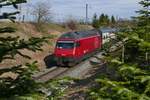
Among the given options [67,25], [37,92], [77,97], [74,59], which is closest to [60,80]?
[37,92]

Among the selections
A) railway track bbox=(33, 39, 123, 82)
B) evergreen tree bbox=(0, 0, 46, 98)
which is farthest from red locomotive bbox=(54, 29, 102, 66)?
evergreen tree bbox=(0, 0, 46, 98)

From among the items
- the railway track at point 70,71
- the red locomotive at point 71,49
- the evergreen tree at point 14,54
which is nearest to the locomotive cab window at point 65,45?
the red locomotive at point 71,49

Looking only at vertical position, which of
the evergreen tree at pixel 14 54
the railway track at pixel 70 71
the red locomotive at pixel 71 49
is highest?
the evergreen tree at pixel 14 54

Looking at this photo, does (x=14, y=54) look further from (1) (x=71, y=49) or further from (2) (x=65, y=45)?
(2) (x=65, y=45)

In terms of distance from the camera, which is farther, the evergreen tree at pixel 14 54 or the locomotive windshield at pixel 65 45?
the locomotive windshield at pixel 65 45

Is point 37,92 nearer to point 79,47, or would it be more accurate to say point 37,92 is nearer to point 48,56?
point 79,47

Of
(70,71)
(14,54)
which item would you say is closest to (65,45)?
(70,71)

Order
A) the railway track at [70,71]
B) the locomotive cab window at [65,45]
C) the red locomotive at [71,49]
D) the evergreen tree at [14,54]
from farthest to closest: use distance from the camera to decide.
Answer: the locomotive cab window at [65,45]
the red locomotive at [71,49]
the railway track at [70,71]
the evergreen tree at [14,54]

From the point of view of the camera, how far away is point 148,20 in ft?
33.1

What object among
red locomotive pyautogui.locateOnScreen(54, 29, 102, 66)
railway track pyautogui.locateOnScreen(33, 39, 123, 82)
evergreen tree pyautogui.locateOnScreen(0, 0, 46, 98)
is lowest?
railway track pyautogui.locateOnScreen(33, 39, 123, 82)

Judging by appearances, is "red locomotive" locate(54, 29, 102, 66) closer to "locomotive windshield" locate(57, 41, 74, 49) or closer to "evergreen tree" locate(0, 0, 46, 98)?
"locomotive windshield" locate(57, 41, 74, 49)

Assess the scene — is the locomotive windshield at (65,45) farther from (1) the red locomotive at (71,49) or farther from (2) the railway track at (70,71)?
(2) the railway track at (70,71)

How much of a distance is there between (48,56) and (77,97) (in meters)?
24.4

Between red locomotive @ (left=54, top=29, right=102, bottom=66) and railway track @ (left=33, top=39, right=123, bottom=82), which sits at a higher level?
red locomotive @ (left=54, top=29, right=102, bottom=66)
